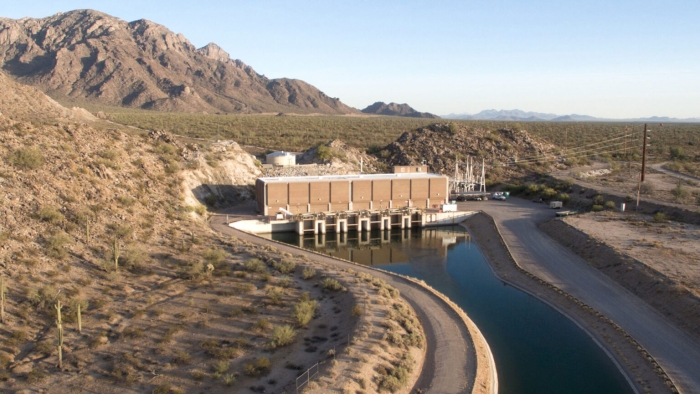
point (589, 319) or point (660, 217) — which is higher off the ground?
point (660, 217)

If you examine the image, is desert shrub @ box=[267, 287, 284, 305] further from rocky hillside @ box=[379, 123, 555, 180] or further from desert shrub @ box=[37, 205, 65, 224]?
rocky hillside @ box=[379, 123, 555, 180]

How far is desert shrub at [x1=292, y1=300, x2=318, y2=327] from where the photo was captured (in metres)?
26.8

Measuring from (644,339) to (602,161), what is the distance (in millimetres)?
70621

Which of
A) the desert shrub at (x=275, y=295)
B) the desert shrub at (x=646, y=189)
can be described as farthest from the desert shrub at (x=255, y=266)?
the desert shrub at (x=646, y=189)

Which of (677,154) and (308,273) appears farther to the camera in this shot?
(677,154)

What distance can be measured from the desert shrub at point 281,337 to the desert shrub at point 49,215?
19782 mm

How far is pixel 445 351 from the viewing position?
24219 mm

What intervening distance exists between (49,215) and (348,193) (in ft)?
97.8

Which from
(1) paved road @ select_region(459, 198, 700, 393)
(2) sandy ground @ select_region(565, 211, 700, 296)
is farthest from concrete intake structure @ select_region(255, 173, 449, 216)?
(2) sandy ground @ select_region(565, 211, 700, 296)

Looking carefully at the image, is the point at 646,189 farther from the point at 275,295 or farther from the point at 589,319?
the point at 275,295

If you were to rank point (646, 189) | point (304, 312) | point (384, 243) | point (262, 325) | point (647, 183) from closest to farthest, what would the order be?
point (262, 325) → point (304, 312) → point (384, 243) → point (646, 189) → point (647, 183)

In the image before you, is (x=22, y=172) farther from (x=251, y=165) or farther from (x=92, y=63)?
(x=92, y=63)

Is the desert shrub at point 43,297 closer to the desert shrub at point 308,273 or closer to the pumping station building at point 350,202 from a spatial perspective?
the desert shrub at point 308,273

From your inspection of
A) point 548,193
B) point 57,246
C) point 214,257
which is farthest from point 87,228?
point 548,193
